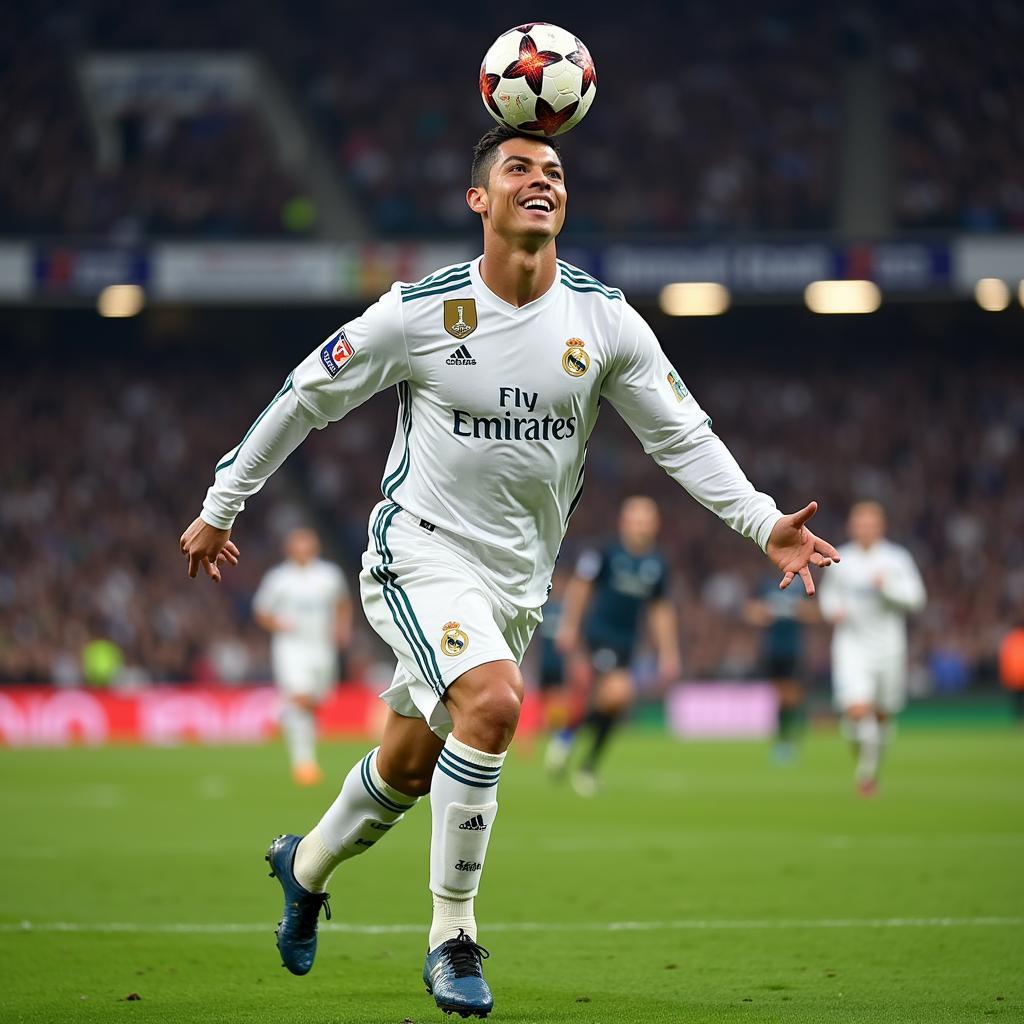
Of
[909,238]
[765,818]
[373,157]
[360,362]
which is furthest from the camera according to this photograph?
[373,157]

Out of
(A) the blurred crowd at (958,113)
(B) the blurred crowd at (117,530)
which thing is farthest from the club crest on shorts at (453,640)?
(A) the blurred crowd at (958,113)

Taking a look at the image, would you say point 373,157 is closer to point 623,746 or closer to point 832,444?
point 832,444

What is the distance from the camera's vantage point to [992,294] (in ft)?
104

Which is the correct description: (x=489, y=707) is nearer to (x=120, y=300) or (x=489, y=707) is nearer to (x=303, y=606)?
(x=303, y=606)

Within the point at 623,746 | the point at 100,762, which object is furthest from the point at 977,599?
the point at 100,762

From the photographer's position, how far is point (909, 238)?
30.8 metres

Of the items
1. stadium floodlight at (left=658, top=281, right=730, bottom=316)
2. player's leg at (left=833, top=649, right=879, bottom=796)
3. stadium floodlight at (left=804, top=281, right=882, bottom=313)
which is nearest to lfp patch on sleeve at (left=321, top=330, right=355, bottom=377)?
player's leg at (left=833, top=649, right=879, bottom=796)

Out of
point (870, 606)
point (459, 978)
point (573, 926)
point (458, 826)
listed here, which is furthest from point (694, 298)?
point (459, 978)

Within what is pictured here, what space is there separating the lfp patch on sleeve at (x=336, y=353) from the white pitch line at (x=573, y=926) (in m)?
2.90

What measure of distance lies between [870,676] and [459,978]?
11.4 meters

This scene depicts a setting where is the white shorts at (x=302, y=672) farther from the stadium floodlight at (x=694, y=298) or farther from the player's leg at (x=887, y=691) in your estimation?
the stadium floodlight at (x=694, y=298)

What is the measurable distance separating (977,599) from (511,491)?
27003 mm

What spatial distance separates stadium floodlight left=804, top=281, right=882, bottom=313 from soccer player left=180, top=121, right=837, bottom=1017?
84.4 ft

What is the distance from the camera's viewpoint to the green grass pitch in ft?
19.1
